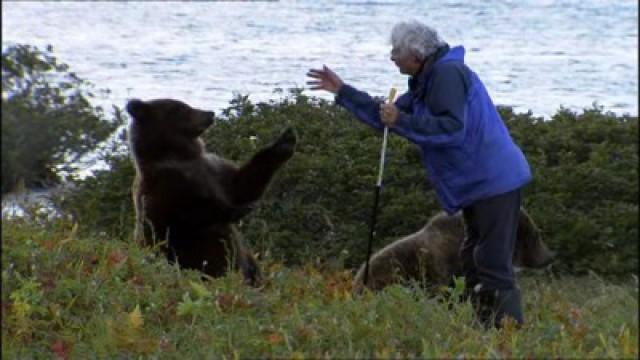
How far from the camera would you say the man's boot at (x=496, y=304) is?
7.02 m

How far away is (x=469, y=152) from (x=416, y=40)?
0.62m

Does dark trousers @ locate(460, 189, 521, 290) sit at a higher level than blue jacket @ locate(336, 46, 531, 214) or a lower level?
lower

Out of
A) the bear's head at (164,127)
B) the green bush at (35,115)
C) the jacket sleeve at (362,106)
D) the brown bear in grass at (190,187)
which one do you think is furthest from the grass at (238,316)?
the green bush at (35,115)

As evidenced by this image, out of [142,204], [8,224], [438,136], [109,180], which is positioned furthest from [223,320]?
[109,180]

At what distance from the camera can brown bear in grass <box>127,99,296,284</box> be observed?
827 centimetres

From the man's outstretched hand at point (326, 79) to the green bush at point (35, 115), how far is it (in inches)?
97.2

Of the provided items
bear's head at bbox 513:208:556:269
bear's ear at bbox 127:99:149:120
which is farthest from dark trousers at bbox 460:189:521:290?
bear's ear at bbox 127:99:149:120

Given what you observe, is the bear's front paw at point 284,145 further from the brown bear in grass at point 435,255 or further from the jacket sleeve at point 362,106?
the jacket sleeve at point 362,106

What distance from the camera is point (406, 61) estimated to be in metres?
7.28

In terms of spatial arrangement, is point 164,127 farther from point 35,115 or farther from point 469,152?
point 35,115

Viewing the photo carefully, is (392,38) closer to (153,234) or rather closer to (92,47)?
(153,234)

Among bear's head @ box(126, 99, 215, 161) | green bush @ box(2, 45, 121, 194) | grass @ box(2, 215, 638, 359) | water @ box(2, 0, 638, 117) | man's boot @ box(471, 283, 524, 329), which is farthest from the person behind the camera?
water @ box(2, 0, 638, 117)

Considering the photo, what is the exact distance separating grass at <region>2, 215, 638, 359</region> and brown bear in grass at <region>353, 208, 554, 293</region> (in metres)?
0.25

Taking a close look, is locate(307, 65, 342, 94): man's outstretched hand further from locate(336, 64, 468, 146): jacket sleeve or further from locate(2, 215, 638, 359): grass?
locate(2, 215, 638, 359): grass
